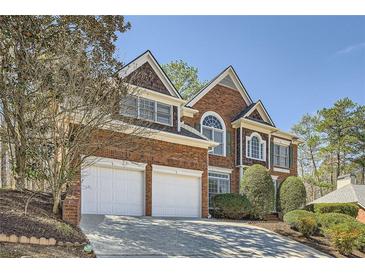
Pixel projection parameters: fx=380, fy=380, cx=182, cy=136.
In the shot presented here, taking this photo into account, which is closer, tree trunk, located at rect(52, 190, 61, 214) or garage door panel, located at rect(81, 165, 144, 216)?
tree trunk, located at rect(52, 190, 61, 214)

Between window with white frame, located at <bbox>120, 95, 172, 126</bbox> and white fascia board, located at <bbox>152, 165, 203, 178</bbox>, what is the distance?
1602 millimetres

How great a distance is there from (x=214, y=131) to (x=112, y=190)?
6094 mm

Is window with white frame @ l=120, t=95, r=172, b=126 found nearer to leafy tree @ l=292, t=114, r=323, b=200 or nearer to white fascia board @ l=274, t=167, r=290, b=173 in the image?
leafy tree @ l=292, t=114, r=323, b=200

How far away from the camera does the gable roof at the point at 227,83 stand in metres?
14.7

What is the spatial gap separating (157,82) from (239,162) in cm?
521

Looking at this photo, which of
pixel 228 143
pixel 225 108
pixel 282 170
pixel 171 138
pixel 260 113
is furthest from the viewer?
pixel 282 170

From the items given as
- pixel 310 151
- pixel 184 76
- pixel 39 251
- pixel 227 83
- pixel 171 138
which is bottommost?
pixel 39 251

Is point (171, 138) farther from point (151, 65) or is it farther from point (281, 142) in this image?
point (281, 142)

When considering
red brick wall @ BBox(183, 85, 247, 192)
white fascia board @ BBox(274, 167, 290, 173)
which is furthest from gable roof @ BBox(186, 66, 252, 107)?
white fascia board @ BBox(274, 167, 290, 173)

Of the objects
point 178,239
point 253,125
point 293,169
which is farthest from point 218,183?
point 178,239

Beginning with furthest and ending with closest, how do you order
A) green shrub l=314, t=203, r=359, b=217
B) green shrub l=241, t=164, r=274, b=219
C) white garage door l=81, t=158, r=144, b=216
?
green shrub l=314, t=203, r=359, b=217 < green shrub l=241, t=164, r=274, b=219 < white garage door l=81, t=158, r=144, b=216

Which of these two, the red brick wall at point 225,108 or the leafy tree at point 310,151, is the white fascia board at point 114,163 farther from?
the leafy tree at point 310,151

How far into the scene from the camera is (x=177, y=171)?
1158 cm

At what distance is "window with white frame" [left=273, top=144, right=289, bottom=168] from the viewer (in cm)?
1716
